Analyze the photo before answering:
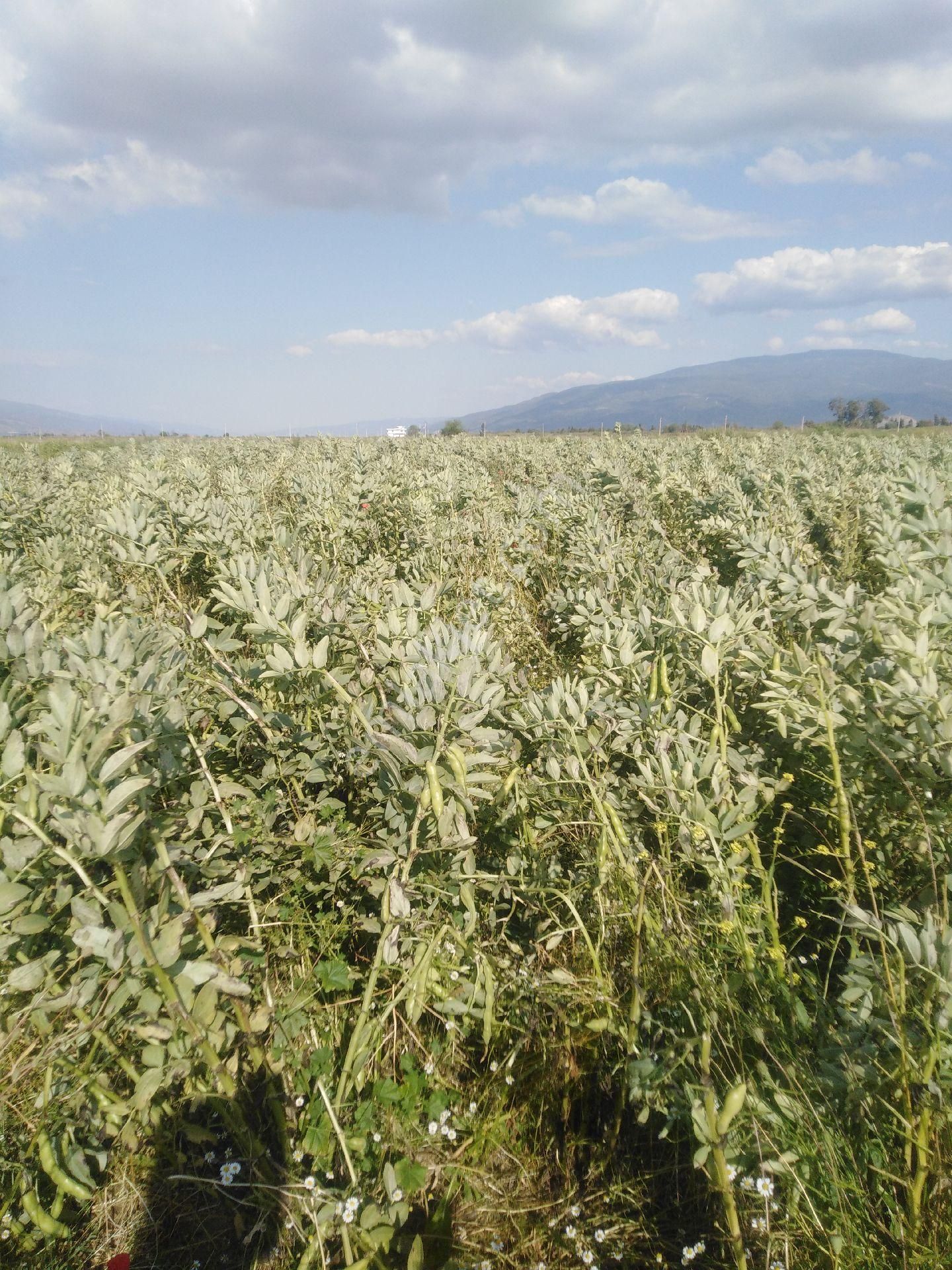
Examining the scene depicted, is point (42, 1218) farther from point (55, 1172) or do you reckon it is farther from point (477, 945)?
point (477, 945)

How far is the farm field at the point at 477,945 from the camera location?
1232 millimetres

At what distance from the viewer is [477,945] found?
1.78 m

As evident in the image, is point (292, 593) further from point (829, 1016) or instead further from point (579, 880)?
point (829, 1016)

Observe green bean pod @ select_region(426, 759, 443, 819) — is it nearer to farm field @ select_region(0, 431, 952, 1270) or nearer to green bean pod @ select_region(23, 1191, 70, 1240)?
farm field @ select_region(0, 431, 952, 1270)

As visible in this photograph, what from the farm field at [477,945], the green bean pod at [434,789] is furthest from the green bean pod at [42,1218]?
the green bean pod at [434,789]

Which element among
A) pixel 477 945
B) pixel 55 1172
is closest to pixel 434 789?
pixel 477 945

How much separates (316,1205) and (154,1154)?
18.0 inches

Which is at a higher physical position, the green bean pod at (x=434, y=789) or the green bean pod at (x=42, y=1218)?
the green bean pod at (x=434, y=789)

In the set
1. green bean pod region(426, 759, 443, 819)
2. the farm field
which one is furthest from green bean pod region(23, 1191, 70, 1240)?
green bean pod region(426, 759, 443, 819)

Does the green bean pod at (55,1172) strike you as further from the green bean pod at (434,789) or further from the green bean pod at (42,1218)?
the green bean pod at (434,789)

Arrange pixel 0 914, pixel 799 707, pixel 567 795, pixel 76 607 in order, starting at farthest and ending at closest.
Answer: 1. pixel 76 607
2. pixel 567 795
3. pixel 799 707
4. pixel 0 914

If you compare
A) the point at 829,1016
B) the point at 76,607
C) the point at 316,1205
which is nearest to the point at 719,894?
the point at 829,1016

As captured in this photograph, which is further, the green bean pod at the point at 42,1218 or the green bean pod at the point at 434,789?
the green bean pod at the point at 434,789

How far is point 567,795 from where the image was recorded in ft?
6.48
